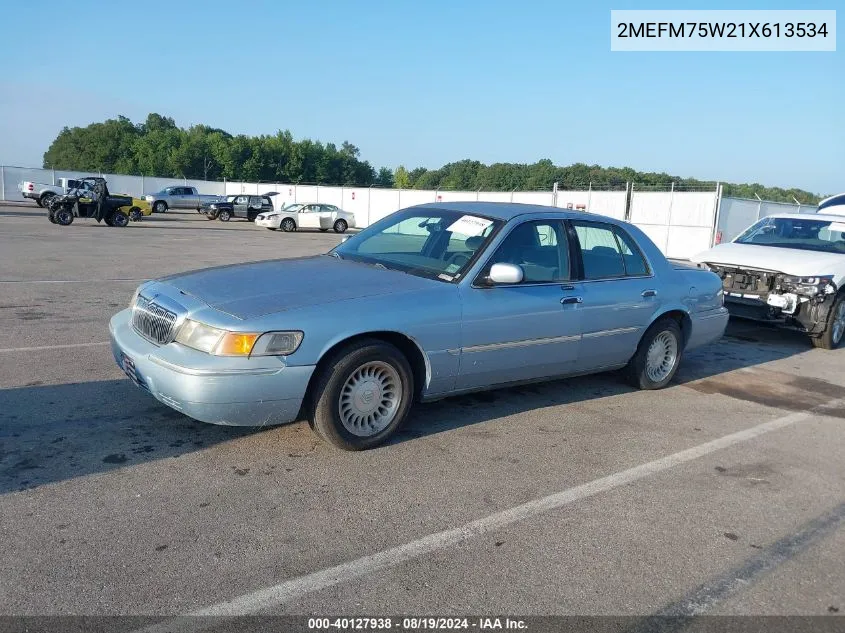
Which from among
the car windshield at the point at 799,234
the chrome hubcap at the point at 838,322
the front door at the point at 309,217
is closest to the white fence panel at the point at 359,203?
the front door at the point at 309,217

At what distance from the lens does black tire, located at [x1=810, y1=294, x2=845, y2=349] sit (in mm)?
8562

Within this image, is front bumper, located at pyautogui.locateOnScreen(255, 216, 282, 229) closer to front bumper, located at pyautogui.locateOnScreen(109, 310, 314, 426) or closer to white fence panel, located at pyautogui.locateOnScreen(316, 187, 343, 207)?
white fence panel, located at pyautogui.locateOnScreen(316, 187, 343, 207)

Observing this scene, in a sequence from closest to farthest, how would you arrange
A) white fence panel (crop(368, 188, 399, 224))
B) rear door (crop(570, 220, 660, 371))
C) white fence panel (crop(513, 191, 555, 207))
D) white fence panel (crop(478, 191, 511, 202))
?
rear door (crop(570, 220, 660, 371)), white fence panel (crop(513, 191, 555, 207)), white fence panel (crop(478, 191, 511, 202)), white fence panel (crop(368, 188, 399, 224))

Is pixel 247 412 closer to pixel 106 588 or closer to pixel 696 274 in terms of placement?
pixel 106 588

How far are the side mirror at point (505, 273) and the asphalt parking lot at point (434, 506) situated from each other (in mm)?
1089

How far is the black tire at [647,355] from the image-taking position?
615cm

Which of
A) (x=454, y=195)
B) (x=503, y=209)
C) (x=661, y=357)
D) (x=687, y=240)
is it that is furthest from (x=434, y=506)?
(x=454, y=195)

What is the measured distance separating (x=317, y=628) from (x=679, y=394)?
4568 mm

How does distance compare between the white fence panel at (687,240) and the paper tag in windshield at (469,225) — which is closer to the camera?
the paper tag in windshield at (469,225)

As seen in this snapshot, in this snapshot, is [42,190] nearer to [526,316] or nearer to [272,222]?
[272,222]

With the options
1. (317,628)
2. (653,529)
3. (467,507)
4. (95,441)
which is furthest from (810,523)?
(95,441)

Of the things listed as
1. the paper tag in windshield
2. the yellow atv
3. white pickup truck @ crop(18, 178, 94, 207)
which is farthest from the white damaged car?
white pickup truck @ crop(18, 178, 94, 207)

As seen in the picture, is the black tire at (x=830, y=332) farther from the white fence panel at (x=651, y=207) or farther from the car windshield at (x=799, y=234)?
the white fence panel at (x=651, y=207)

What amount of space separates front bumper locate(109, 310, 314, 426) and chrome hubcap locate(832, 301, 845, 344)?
7.38 meters
